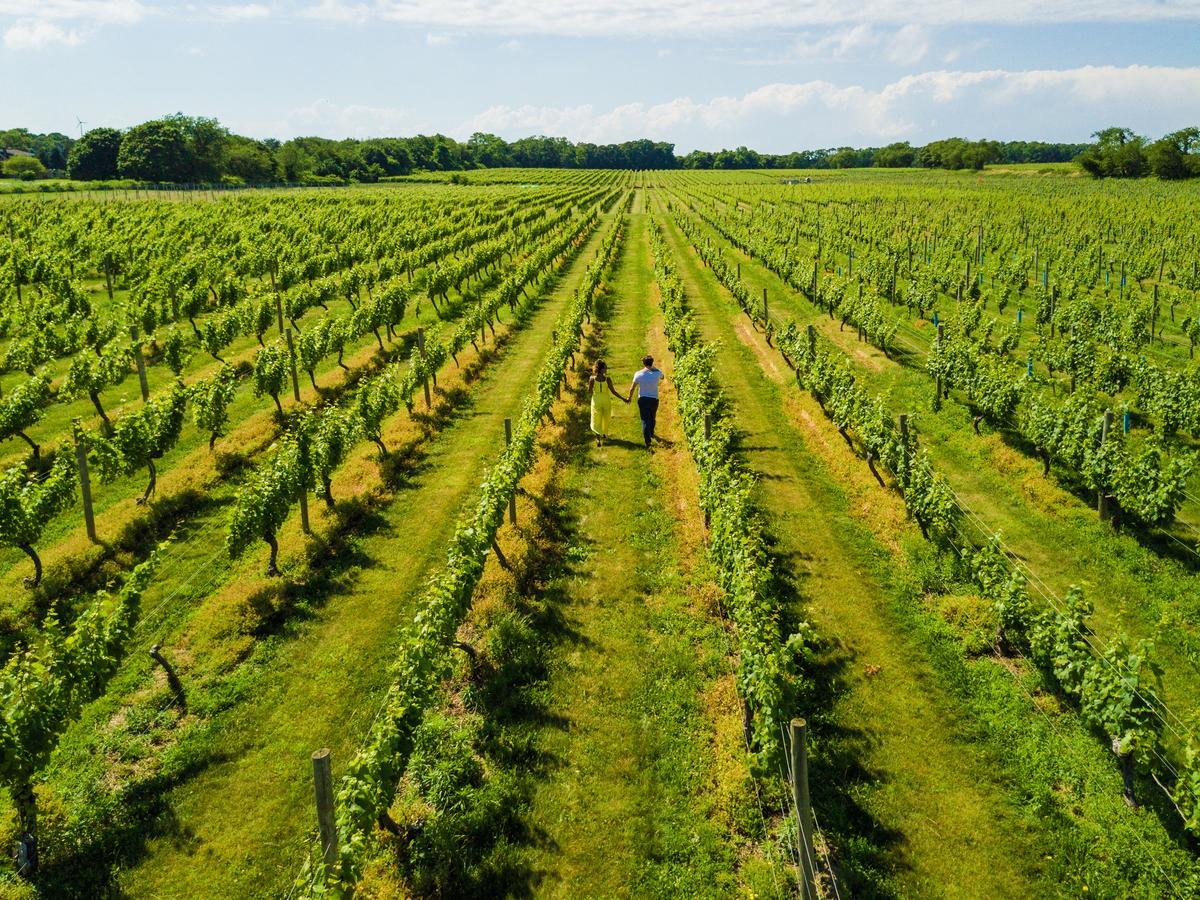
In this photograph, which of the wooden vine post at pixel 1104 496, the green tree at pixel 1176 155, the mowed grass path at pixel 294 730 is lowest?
the mowed grass path at pixel 294 730

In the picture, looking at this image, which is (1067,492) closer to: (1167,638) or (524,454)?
(1167,638)

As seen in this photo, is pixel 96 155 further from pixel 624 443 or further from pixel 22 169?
pixel 624 443

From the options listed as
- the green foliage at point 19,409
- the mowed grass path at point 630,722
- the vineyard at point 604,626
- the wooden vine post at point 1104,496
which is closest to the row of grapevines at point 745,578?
the vineyard at point 604,626

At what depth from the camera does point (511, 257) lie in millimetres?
46844


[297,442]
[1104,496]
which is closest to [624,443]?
[297,442]

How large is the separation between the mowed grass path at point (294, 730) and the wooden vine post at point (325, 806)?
1388mm

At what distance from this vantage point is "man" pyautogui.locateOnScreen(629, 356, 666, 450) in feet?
53.4

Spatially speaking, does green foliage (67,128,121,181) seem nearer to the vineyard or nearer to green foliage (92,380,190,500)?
the vineyard

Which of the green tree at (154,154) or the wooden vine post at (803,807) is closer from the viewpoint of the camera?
the wooden vine post at (803,807)

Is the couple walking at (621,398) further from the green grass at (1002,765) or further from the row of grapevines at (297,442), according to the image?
the green grass at (1002,765)

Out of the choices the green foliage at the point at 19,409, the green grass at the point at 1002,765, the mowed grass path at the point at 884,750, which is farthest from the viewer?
the green foliage at the point at 19,409

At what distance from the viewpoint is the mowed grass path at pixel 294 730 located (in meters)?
7.18

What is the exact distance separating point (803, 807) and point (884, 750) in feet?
8.74

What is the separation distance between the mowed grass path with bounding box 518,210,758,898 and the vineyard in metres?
0.05
